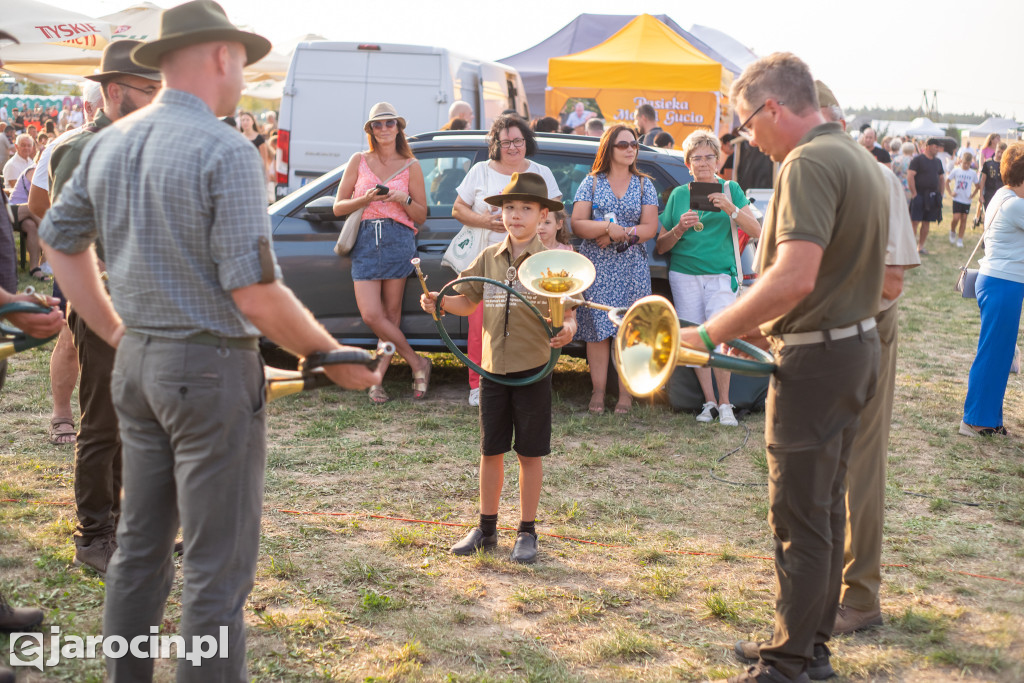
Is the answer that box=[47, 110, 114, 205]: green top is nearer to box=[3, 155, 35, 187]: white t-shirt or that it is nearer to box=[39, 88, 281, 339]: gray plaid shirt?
box=[39, 88, 281, 339]: gray plaid shirt

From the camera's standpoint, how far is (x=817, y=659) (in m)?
3.28

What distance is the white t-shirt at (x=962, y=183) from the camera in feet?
56.0

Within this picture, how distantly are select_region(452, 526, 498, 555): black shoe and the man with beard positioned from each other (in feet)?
5.12

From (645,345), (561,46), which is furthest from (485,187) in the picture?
(561,46)

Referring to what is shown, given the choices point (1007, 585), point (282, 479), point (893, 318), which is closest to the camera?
point (893, 318)

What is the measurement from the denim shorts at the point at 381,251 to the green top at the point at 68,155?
271 cm

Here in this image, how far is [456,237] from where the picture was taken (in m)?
6.28

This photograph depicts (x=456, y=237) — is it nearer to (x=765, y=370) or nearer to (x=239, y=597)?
(x=765, y=370)

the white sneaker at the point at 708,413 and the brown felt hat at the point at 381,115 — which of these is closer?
the brown felt hat at the point at 381,115

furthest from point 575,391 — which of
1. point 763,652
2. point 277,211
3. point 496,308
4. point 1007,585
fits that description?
point 763,652

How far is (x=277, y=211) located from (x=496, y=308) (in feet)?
11.0

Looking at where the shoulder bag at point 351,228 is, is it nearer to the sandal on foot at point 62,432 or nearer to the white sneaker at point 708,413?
the sandal on foot at point 62,432

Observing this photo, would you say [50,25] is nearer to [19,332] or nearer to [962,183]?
[19,332]

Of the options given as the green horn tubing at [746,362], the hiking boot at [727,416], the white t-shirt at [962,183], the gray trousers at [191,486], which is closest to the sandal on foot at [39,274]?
the hiking boot at [727,416]
